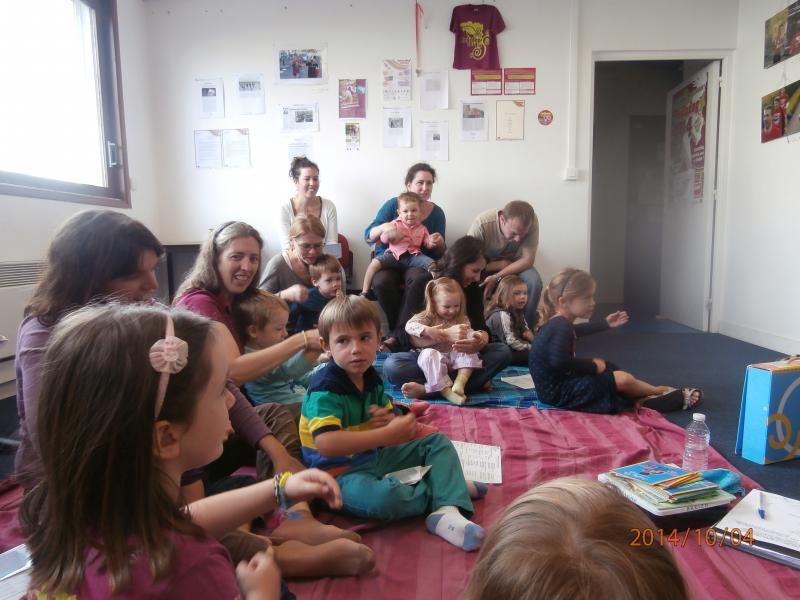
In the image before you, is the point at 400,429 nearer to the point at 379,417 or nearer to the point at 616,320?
the point at 379,417

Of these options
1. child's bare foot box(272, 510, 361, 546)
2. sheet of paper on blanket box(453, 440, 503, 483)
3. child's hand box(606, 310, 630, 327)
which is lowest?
sheet of paper on blanket box(453, 440, 503, 483)

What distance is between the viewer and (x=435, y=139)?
4.08m

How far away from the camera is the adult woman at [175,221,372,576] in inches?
45.2

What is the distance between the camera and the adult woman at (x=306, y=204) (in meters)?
3.73

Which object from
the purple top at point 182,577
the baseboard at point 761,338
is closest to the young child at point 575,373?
the baseboard at point 761,338

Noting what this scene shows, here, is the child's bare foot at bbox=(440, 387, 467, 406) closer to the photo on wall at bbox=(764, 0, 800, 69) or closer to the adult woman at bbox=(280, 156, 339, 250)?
the adult woman at bbox=(280, 156, 339, 250)

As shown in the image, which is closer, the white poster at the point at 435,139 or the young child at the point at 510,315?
the young child at the point at 510,315

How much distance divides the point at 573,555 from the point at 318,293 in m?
2.41

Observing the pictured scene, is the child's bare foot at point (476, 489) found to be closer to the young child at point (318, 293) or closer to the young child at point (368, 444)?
the young child at point (368, 444)

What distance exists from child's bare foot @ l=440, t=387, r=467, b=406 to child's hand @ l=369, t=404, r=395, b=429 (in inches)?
42.6

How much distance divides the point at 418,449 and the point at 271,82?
354 cm

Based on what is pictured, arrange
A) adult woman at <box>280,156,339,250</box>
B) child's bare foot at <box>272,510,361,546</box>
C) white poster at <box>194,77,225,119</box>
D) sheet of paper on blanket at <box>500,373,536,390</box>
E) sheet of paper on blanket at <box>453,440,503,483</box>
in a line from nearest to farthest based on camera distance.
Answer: child's bare foot at <box>272,510,361,546</box>, sheet of paper on blanket at <box>453,440,503,483</box>, sheet of paper on blanket at <box>500,373,536,390</box>, adult woman at <box>280,156,339,250</box>, white poster at <box>194,77,225,119</box>

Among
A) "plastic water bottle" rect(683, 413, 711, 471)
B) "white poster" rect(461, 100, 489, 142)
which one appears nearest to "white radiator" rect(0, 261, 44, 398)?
"plastic water bottle" rect(683, 413, 711, 471)

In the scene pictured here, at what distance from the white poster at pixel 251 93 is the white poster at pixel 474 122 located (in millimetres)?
1611
